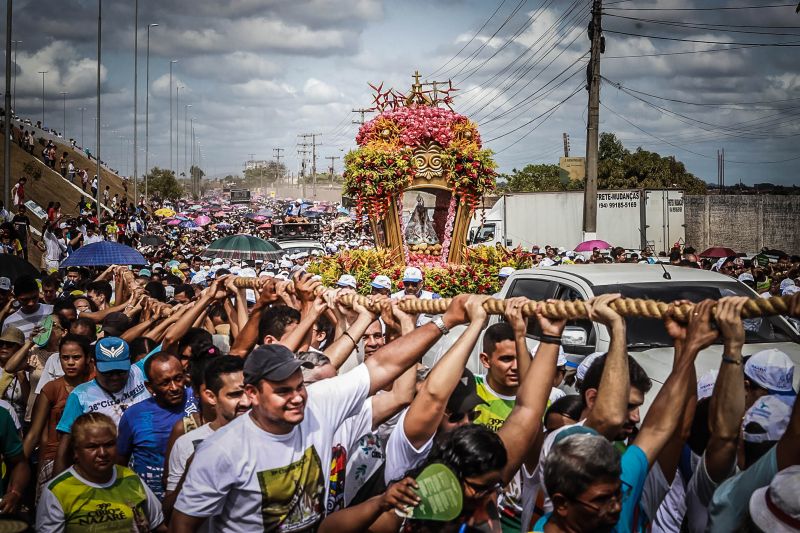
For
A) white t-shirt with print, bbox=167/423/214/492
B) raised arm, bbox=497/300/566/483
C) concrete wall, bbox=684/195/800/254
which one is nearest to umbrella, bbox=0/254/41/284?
white t-shirt with print, bbox=167/423/214/492

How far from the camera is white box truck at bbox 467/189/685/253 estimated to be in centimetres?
3041

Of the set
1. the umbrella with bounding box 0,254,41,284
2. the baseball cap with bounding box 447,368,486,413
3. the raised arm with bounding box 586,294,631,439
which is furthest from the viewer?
the umbrella with bounding box 0,254,41,284

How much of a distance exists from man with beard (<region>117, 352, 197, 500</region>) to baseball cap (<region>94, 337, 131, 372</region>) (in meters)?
0.32

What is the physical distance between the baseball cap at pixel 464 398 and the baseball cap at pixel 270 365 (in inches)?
36.9

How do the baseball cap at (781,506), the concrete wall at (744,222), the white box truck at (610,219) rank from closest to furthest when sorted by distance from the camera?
the baseball cap at (781,506)
the concrete wall at (744,222)
the white box truck at (610,219)

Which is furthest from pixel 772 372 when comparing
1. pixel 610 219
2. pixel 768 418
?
pixel 610 219

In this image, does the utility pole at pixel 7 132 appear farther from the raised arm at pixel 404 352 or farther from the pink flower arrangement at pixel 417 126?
the raised arm at pixel 404 352

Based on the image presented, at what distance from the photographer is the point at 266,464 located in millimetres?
3340

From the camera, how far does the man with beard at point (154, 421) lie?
491 cm

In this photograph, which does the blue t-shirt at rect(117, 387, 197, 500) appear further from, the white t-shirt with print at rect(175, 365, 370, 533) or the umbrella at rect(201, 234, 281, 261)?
the umbrella at rect(201, 234, 281, 261)

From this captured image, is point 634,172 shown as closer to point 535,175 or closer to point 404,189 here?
point 535,175

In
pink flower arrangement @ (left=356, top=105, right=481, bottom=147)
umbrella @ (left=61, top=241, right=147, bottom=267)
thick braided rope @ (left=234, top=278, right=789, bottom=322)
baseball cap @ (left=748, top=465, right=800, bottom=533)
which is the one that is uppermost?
pink flower arrangement @ (left=356, top=105, right=481, bottom=147)

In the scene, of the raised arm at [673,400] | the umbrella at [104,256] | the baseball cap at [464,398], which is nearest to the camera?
the raised arm at [673,400]

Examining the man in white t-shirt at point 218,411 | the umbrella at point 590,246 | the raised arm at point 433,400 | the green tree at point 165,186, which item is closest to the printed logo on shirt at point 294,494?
the raised arm at point 433,400
